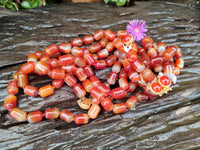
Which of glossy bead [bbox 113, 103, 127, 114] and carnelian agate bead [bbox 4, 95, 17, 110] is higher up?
carnelian agate bead [bbox 4, 95, 17, 110]

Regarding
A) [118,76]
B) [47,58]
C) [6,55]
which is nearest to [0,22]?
[6,55]

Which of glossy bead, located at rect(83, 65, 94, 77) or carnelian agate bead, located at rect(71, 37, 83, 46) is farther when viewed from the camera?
carnelian agate bead, located at rect(71, 37, 83, 46)

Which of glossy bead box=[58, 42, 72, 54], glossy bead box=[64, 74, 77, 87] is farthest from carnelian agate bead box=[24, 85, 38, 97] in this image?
glossy bead box=[58, 42, 72, 54]

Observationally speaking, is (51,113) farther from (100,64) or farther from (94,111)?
(100,64)

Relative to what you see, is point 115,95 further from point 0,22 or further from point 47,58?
point 0,22

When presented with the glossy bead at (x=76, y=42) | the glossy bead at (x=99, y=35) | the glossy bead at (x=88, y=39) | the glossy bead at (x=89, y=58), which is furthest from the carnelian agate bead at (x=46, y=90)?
the glossy bead at (x=99, y=35)

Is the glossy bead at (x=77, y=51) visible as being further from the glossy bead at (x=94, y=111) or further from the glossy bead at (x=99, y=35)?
the glossy bead at (x=94, y=111)

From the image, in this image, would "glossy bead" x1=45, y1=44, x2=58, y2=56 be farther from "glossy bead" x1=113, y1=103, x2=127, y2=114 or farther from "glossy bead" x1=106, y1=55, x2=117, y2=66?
"glossy bead" x1=113, y1=103, x2=127, y2=114
